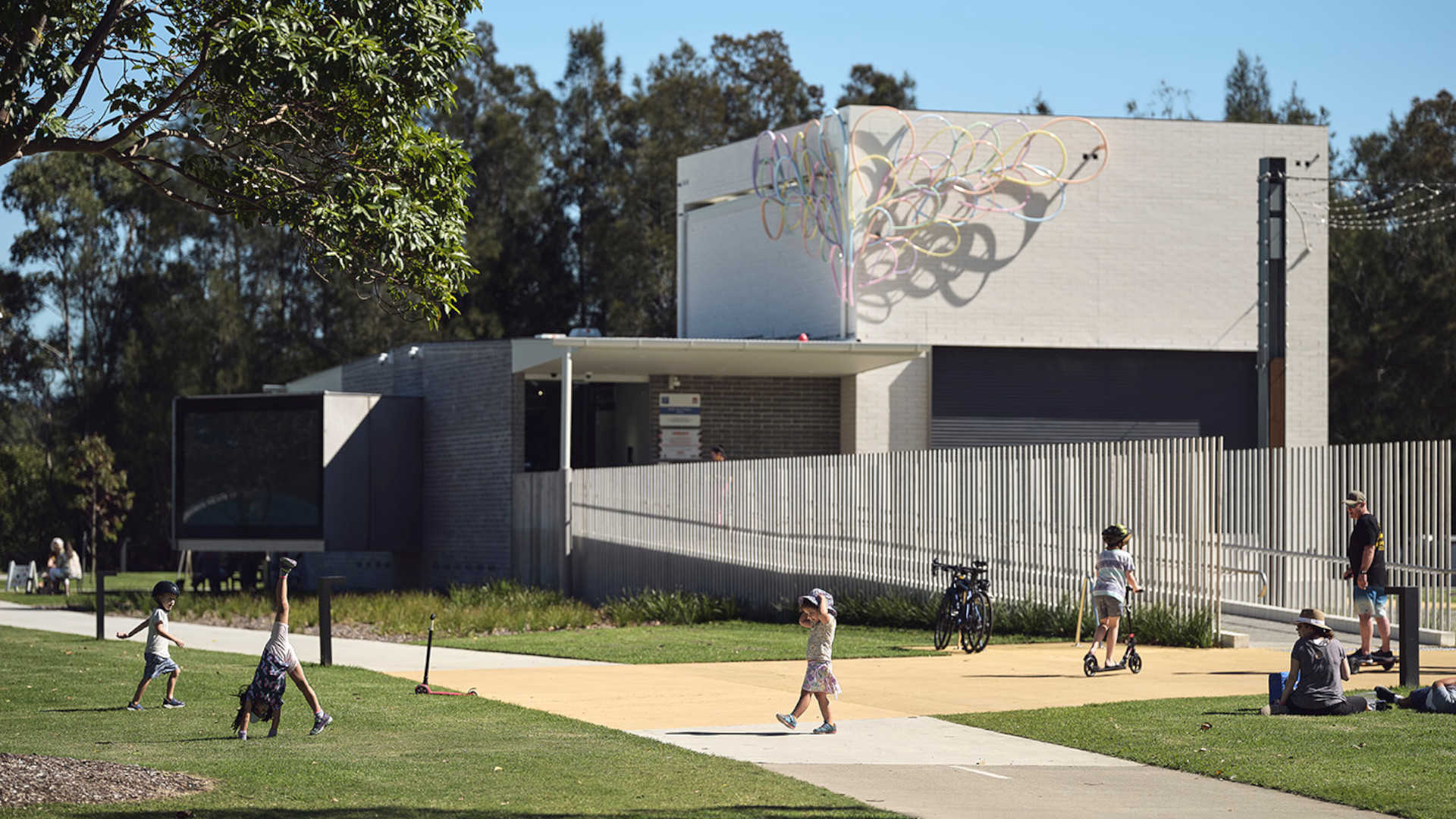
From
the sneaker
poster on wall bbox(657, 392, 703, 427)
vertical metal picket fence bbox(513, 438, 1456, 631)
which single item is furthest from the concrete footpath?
poster on wall bbox(657, 392, 703, 427)

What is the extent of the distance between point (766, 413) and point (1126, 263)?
307 inches

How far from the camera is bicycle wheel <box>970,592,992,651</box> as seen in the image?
18.8m

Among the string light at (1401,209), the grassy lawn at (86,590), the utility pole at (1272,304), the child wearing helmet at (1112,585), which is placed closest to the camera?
the child wearing helmet at (1112,585)

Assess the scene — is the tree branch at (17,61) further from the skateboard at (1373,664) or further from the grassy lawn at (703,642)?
the skateboard at (1373,664)

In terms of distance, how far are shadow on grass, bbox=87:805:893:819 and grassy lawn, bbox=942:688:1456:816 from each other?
9.31ft

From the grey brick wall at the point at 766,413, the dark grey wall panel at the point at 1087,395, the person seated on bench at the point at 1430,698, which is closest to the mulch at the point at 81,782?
the person seated on bench at the point at 1430,698

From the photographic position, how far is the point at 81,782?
31.0 ft

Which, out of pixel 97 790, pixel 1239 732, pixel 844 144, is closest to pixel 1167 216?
pixel 844 144

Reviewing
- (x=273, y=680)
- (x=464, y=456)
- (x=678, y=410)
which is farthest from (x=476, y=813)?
(x=464, y=456)

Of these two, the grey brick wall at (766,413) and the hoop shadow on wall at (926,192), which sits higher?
the hoop shadow on wall at (926,192)

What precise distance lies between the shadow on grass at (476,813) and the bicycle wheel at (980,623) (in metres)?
9.91

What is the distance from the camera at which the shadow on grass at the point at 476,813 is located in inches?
342

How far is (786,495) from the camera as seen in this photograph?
82.9 feet

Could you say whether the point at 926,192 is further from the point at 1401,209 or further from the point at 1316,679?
the point at 1401,209
